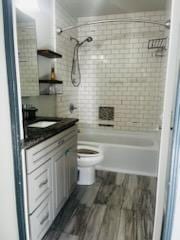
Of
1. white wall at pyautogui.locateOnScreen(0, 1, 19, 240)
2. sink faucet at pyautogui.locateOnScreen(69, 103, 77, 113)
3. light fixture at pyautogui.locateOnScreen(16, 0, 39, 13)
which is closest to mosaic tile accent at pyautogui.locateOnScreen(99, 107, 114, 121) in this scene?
sink faucet at pyautogui.locateOnScreen(69, 103, 77, 113)

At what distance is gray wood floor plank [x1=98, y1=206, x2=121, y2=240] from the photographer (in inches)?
62.7

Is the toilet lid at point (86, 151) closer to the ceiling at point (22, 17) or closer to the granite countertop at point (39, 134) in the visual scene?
the granite countertop at point (39, 134)

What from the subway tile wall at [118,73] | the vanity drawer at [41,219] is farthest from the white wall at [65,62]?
the vanity drawer at [41,219]

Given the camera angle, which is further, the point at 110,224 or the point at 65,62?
Result: the point at 65,62

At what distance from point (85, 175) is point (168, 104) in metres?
1.70

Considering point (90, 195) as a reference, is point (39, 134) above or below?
above

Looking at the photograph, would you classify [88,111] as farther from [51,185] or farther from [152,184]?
[51,185]

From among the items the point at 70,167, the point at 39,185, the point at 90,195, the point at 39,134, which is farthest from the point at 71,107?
the point at 39,185

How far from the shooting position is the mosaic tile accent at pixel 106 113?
134 inches

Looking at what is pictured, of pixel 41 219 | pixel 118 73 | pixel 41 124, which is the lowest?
pixel 41 219

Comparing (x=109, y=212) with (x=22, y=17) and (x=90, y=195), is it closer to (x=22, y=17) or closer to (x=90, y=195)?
(x=90, y=195)

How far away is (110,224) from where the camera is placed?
1727 millimetres

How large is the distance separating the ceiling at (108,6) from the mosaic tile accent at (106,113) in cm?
162

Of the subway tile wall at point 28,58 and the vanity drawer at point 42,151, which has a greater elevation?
the subway tile wall at point 28,58
